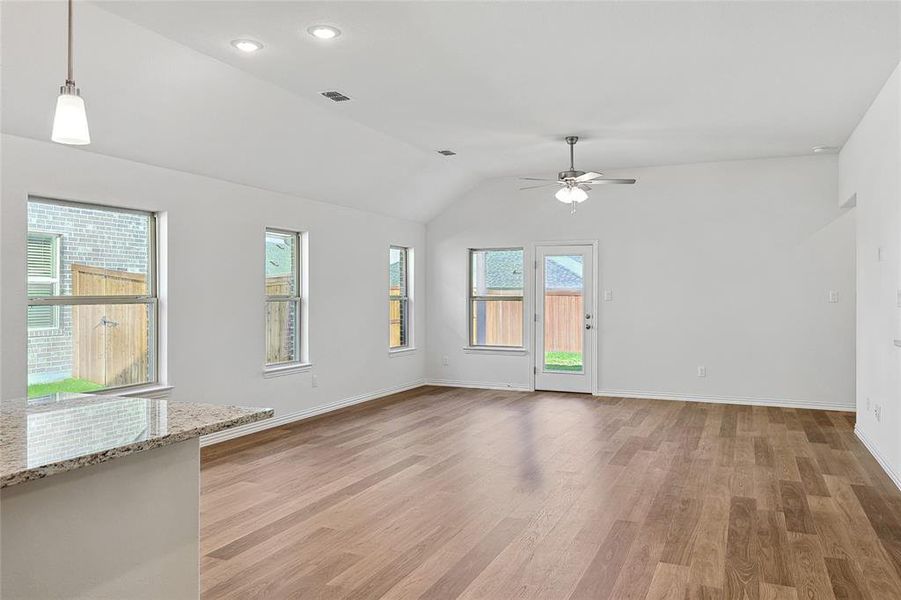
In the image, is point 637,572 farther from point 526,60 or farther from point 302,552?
point 526,60

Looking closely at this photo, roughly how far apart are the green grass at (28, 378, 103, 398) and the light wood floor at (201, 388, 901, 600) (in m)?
1.04

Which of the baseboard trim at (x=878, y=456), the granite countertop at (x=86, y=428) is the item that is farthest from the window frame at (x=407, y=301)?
the granite countertop at (x=86, y=428)

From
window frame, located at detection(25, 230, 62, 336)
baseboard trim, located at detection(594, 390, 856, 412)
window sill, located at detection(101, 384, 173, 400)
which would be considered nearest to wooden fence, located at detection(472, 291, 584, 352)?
baseboard trim, located at detection(594, 390, 856, 412)

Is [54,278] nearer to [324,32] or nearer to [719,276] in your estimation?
[324,32]

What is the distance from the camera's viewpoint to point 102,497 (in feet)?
6.03

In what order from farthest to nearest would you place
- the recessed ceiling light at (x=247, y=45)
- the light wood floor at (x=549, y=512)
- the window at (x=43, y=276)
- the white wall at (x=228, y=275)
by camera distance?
1. the window at (x=43, y=276)
2. the white wall at (x=228, y=275)
3. the recessed ceiling light at (x=247, y=45)
4. the light wood floor at (x=549, y=512)

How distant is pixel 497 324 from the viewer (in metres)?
9.20

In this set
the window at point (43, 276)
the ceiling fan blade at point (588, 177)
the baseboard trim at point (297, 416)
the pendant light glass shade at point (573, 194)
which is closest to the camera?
the window at point (43, 276)

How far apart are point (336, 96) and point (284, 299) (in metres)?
2.39

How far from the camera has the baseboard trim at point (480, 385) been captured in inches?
353

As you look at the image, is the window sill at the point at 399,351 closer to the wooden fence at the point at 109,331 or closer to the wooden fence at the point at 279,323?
the wooden fence at the point at 279,323

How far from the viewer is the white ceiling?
3.66 meters

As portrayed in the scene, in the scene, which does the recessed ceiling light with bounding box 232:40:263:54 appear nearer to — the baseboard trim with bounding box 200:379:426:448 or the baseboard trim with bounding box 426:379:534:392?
the baseboard trim with bounding box 200:379:426:448

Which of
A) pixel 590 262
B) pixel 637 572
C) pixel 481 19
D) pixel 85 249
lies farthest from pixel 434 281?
pixel 637 572
